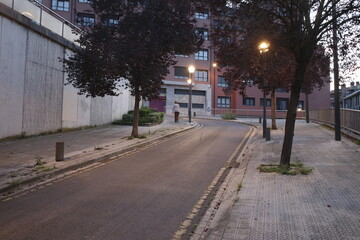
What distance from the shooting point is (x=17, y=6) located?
41.2 feet

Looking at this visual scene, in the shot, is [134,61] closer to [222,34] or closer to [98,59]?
[98,59]

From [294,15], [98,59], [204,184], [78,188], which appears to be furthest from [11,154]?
[294,15]

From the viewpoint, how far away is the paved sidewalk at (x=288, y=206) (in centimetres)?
396

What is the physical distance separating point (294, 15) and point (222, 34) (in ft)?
6.55

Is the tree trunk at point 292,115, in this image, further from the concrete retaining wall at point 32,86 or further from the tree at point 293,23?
the concrete retaining wall at point 32,86

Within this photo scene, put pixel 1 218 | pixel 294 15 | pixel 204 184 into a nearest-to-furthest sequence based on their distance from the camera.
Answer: pixel 1 218 → pixel 204 184 → pixel 294 15

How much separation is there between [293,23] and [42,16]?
449 inches

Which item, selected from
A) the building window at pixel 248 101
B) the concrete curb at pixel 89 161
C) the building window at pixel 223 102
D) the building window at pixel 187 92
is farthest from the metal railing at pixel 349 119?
the building window at pixel 187 92

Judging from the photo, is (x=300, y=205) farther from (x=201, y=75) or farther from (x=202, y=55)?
(x=202, y=55)

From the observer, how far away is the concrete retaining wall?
38.8 feet

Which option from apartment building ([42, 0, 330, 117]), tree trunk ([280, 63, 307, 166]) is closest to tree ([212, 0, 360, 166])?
tree trunk ([280, 63, 307, 166])

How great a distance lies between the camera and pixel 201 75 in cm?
4988

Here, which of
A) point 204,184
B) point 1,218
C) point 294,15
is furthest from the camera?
point 294,15

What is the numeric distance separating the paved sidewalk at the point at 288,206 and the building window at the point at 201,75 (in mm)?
41720
